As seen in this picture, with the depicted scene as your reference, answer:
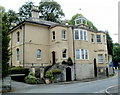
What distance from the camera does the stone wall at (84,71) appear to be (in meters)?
28.0

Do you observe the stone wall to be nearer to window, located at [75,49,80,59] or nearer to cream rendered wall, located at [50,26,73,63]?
window, located at [75,49,80,59]

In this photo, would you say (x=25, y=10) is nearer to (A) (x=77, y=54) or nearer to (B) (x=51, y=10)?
(B) (x=51, y=10)

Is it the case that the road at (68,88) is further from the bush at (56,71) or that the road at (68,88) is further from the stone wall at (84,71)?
the stone wall at (84,71)

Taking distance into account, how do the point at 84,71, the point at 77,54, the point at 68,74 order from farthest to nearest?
the point at 84,71
the point at 77,54
the point at 68,74

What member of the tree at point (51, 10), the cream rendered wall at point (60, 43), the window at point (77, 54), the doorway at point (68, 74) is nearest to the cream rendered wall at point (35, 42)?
the cream rendered wall at point (60, 43)

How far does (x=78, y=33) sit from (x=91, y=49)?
4.56 m

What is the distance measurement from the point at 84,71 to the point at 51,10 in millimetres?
29260

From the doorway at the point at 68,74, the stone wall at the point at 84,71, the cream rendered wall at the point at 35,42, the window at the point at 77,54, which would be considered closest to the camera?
the doorway at the point at 68,74

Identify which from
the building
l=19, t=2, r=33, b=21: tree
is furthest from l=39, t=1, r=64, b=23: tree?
the building

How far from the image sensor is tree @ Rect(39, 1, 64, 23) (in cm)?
5156

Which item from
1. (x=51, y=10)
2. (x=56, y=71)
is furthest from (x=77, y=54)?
(x=51, y=10)

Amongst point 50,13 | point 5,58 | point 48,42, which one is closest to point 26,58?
point 48,42

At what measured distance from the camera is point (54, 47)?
28734 mm

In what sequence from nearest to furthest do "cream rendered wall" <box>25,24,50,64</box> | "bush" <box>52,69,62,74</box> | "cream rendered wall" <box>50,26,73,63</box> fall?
1. "bush" <box>52,69,62,74</box>
2. "cream rendered wall" <box>25,24,50,64</box>
3. "cream rendered wall" <box>50,26,73,63</box>
